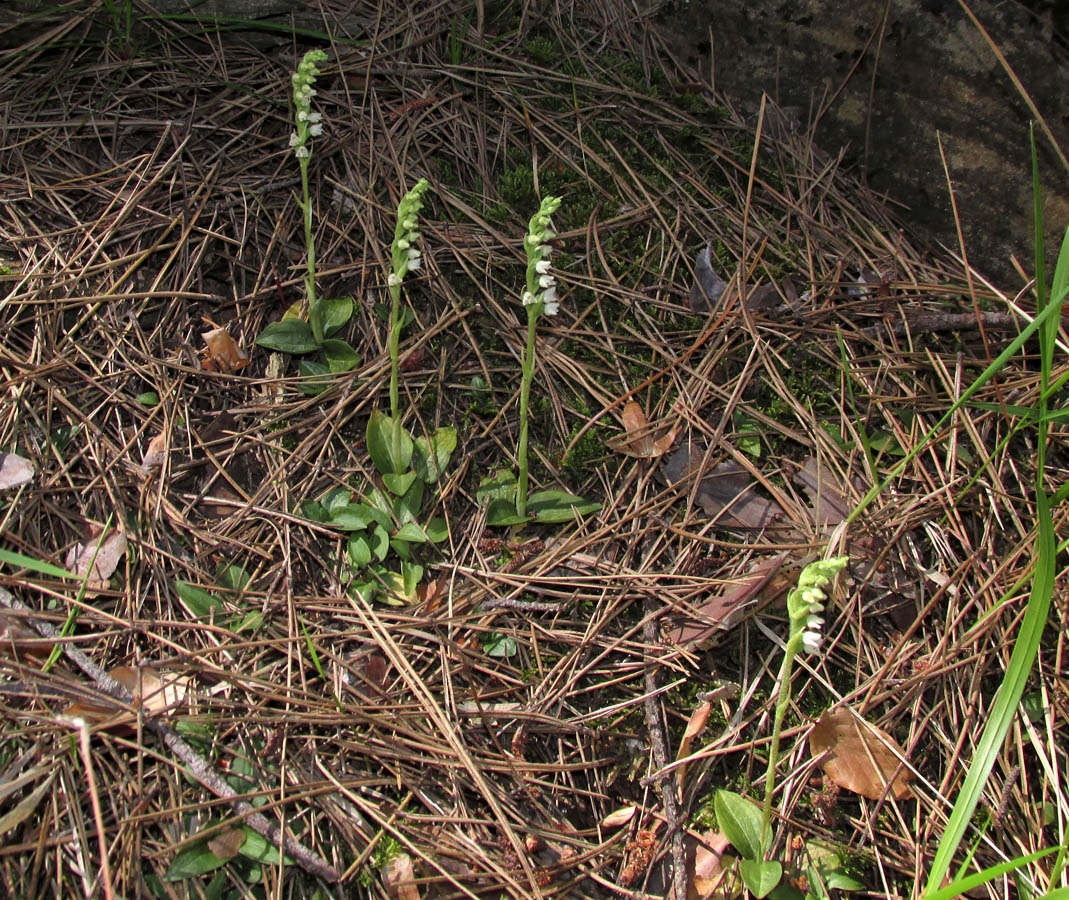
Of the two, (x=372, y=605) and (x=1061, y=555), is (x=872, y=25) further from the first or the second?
(x=372, y=605)

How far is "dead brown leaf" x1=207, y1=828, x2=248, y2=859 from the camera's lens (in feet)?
5.54

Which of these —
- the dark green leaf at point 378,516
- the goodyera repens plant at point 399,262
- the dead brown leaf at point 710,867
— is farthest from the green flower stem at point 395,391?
the dead brown leaf at point 710,867

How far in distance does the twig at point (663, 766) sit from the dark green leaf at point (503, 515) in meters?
0.43

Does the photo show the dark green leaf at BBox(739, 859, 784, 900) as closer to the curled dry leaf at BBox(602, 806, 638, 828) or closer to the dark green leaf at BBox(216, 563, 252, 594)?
the curled dry leaf at BBox(602, 806, 638, 828)

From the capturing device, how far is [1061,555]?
7.27ft

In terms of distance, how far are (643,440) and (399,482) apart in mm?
718

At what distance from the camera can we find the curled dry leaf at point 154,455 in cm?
223

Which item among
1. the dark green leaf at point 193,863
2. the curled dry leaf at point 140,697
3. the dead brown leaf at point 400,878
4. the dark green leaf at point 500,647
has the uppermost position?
the dark green leaf at point 500,647

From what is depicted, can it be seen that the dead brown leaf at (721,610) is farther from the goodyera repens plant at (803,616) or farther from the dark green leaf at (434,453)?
the dark green leaf at (434,453)

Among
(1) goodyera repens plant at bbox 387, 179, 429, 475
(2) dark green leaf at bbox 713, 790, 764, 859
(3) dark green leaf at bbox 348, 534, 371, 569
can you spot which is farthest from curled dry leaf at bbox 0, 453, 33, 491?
(2) dark green leaf at bbox 713, 790, 764, 859

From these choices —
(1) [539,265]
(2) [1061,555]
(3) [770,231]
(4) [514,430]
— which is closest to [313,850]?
(4) [514,430]

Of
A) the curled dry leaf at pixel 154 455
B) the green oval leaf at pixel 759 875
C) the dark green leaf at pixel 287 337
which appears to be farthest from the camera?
the dark green leaf at pixel 287 337

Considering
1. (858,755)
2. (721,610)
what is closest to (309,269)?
(721,610)

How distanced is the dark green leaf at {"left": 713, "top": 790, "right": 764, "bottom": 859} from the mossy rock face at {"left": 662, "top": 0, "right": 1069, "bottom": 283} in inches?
80.5
